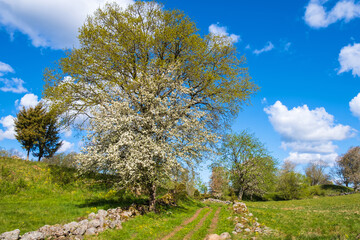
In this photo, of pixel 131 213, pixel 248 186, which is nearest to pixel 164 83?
pixel 131 213

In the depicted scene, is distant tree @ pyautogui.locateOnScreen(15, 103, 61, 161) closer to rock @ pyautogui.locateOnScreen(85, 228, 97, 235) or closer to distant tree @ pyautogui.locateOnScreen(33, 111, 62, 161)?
distant tree @ pyautogui.locateOnScreen(33, 111, 62, 161)

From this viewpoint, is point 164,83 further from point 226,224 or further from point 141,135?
point 226,224

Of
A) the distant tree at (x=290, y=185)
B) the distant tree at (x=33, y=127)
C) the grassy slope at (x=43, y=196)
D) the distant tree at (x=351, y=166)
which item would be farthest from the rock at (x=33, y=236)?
the distant tree at (x=351, y=166)

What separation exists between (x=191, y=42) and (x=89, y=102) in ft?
43.7

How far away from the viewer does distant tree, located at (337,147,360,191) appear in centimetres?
7450

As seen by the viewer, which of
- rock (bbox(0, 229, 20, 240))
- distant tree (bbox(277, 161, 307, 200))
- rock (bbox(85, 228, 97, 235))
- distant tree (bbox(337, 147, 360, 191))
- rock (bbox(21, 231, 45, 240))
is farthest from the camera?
distant tree (bbox(337, 147, 360, 191))

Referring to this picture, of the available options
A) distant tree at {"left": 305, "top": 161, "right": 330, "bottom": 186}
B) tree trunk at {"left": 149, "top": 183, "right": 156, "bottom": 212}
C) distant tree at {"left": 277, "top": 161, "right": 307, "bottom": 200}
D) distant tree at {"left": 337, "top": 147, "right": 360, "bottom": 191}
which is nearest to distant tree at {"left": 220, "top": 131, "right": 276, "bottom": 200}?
distant tree at {"left": 277, "top": 161, "right": 307, "bottom": 200}

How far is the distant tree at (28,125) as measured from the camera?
40188mm

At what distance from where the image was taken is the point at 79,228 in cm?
1188

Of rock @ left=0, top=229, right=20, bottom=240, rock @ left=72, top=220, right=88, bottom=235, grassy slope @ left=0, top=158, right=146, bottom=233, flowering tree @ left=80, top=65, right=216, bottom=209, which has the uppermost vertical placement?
flowering tree @ left=80, top=65, right=216, bottom=209

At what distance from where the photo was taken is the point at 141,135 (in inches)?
671

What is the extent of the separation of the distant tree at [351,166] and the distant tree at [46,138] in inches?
3623

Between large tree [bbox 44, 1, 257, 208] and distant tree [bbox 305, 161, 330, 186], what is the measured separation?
313ft

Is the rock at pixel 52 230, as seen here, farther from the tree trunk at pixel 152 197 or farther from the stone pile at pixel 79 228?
the tree trunk at pixel 152 197
